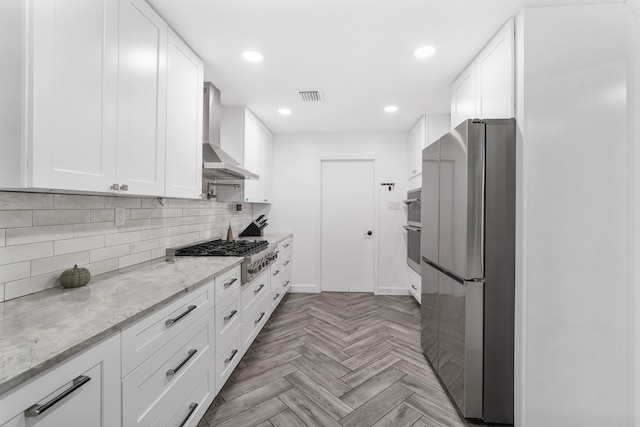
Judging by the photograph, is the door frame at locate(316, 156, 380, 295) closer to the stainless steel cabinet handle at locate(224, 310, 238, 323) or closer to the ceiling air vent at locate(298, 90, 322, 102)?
the ceiling air vent at locate(298, 90, 322, 102)

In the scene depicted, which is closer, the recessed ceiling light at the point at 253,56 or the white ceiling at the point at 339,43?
the white ceiling at the point at 339,43

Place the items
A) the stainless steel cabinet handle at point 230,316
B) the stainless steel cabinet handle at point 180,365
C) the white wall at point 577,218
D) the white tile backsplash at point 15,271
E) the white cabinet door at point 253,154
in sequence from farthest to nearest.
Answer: the white cabinet door at point 253,154 < the stainless steel cabinet handle at point 230,316 < the white wall at point 577,218 < the stainless steel cabinet handle at point 180,365 < the white tile backsplash at point 15,271

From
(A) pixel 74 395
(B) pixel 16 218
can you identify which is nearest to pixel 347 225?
(B) pixel 16 218

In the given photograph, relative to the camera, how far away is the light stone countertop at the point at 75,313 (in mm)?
735

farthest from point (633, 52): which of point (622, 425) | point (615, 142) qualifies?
point (622, 425)

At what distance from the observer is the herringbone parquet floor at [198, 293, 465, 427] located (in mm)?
1812

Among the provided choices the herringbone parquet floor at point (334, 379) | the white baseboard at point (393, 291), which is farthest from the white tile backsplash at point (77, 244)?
the white baseboard at point (393, 291)

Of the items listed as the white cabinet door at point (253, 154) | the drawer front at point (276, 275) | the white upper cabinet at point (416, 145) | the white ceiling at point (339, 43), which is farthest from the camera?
the white upper cabinet at point (416, 145)

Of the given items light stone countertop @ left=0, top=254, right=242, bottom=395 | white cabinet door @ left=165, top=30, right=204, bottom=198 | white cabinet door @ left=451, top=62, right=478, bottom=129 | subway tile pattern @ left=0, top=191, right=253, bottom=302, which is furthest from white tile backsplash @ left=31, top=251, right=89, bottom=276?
white cabinet door @ left=451, top=62, right=478, bottom=129

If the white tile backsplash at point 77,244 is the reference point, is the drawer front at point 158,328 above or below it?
below

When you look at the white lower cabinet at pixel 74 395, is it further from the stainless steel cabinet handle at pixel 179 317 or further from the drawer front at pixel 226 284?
the drawer front at pixel 226 284

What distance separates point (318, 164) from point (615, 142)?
132 inches

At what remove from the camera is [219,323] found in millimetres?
1812

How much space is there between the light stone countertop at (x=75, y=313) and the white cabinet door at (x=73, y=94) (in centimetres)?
47
